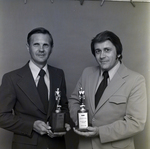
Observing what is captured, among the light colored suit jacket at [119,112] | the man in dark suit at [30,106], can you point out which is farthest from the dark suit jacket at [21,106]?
the light colored suit jacket at [119,112]

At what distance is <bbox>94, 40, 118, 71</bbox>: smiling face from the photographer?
1218mm

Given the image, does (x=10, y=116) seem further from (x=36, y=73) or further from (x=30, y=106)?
(x=36, y=73)

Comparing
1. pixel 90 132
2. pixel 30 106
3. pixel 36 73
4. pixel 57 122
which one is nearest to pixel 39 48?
pixel 36 73

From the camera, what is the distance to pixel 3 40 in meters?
1.48

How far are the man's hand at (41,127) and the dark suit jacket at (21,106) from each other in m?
0.02

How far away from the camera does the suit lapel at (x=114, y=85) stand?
1.17m

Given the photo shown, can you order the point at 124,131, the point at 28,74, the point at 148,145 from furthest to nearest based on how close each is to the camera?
the point at 148,145 → the point at 28,74 → the point at 124,131

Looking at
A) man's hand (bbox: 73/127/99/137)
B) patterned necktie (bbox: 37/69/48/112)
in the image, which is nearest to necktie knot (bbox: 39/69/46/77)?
patterned necktie (bbox: 37/69/48/112)

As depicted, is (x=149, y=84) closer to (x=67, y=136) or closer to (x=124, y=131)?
(x=124, y=131)

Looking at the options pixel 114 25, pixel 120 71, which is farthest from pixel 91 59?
pixel 120 71

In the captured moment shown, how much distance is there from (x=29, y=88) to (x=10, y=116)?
0.55 feet

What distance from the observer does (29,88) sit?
125 centimetres

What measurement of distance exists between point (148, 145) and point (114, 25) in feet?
2.54

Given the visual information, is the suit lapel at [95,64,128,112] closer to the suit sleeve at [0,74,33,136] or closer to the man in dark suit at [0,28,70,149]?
the man in dark suit at [0,28,70,149]
